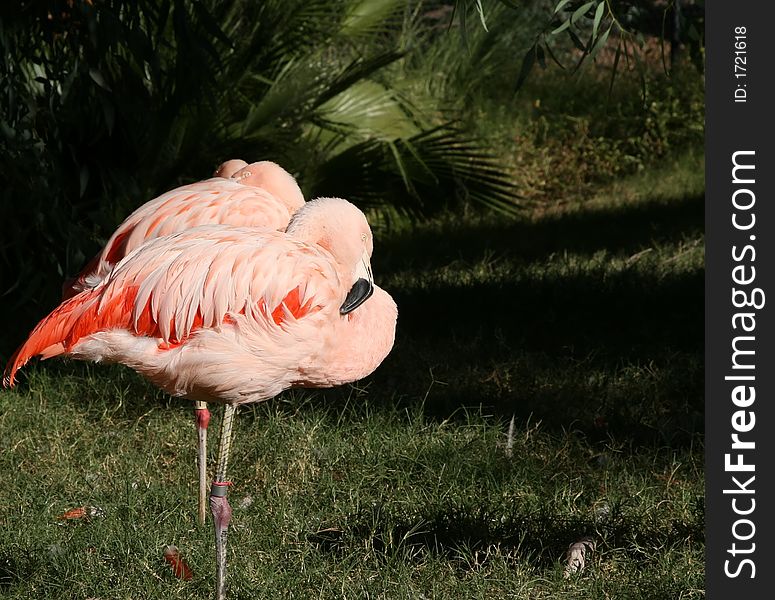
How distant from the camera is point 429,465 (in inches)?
156

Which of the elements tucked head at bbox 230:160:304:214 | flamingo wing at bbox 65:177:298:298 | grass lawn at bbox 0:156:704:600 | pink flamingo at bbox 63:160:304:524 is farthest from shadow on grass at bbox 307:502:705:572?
tucked head at bbox 230:160:304:214

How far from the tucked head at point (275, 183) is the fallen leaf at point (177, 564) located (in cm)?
145

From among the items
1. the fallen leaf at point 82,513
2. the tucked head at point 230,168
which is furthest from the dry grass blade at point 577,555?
the tucked head at point 230,168

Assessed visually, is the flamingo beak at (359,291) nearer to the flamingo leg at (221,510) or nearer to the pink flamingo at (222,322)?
the pink flamingo at (222,322)

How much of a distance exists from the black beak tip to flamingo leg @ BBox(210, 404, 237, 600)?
52cm

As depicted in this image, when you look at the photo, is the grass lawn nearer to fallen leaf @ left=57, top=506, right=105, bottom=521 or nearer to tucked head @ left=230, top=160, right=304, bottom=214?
fallen leaf @ left=57, top=506, right=105, bottom=521

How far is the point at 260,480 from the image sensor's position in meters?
3.97

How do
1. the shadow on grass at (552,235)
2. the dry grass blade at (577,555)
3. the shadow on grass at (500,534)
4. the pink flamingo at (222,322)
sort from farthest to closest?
the shadow on grass at (552,235), the shadow on grass at (500,534), the dry grass blade at (577,555), the pink flamingo at (222,322)

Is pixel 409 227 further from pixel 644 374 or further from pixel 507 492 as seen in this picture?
pixel 507 492

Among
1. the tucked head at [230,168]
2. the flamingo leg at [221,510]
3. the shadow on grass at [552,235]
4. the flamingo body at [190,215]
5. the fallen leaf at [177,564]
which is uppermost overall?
the flamingo body at [190,215]

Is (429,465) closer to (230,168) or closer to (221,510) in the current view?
(221,510)

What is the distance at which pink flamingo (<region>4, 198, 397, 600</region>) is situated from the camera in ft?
10.0

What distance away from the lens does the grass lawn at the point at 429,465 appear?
10.5 ft

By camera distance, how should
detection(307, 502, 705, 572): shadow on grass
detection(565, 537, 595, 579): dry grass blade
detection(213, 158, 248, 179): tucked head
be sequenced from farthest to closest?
detection(213, 158, 248, 179): tucked head, detection(307, 502, 705, 572): shadow on grass, detection(565, 537, 595, 579): dry grass blade
